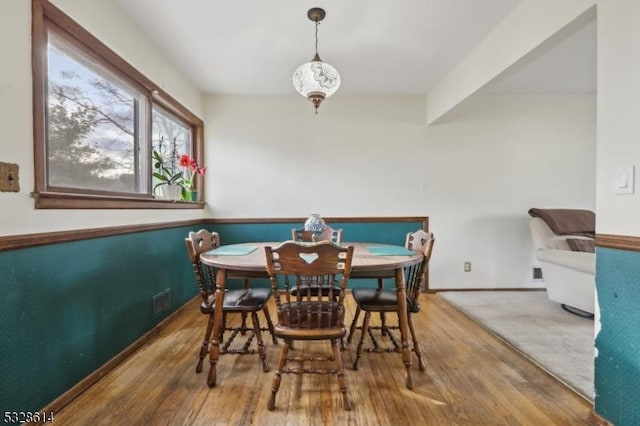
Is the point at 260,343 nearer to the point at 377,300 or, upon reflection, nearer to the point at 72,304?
the point at 377,300

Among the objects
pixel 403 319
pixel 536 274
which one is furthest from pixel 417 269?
pixel 536 274

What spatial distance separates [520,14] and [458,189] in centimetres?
207

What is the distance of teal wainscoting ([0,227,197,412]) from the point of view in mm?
1375

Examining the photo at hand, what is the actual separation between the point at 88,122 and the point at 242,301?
145 cm

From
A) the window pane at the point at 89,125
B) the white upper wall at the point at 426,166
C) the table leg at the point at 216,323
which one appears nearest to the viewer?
the window pane at the point at 89,125

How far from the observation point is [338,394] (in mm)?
1753

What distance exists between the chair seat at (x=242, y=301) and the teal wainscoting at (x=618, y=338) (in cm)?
172

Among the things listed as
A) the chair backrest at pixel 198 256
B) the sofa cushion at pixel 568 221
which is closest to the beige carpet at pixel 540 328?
the sofa cushion at pixel 568 221

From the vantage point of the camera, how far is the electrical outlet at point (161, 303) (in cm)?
258

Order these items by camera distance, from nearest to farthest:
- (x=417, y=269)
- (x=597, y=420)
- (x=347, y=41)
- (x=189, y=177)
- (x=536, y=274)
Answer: (x=597, y=420)
(x=417, y=269)
(x=347, y=41)
(x=189, y=177)
(x=536, y=274)

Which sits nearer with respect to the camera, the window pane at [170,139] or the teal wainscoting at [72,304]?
the teal wainscoting at [72,304]

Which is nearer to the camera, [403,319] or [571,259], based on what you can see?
[403,319]

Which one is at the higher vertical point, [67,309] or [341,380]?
[67,309]

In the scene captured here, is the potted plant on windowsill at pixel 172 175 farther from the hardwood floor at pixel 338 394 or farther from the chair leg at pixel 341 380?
the chair leg at pixel 341 380
